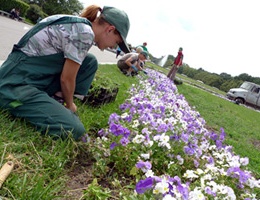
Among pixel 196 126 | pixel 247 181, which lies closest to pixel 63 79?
pixel 247 181

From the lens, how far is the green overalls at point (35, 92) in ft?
8.16

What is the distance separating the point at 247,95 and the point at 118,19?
26.1 m

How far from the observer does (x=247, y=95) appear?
26672mm

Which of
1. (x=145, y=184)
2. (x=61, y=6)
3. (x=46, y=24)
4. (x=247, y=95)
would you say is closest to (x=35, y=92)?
(x=46, y=24)

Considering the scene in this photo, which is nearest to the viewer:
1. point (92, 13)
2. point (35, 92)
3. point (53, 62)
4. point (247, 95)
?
point (35, 92)

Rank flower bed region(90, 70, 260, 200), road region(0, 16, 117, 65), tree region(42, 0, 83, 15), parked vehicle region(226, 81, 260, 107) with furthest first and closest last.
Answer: tree region(42, 0, 83, 15) → parked vehicle region(226, 81, 260, 107) → road region(0, 16, 117, 65) → flower bed region(90, 70, 260, 200)

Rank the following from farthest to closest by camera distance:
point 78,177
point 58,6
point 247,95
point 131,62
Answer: point 58,6
point 247,95
point 131,62
point 78,177

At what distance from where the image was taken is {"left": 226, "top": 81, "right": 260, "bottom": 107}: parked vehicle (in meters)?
26.5

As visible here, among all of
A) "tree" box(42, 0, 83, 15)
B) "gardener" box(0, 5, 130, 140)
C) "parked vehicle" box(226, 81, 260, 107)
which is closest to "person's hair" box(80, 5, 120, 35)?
"gardener" box(0, 5, 130, 140)

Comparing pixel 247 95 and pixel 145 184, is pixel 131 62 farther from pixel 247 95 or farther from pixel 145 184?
pixel 247 95

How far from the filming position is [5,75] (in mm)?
2535

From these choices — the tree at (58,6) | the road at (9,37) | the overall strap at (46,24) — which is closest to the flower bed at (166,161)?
the overall strap at (46,24)

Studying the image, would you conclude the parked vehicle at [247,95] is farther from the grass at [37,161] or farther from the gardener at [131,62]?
the grass at [37,161]

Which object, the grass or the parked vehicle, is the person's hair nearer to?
the grass
